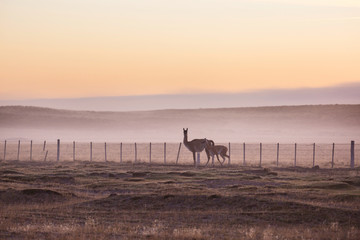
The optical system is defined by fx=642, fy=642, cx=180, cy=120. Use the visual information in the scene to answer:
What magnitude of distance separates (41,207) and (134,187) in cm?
844

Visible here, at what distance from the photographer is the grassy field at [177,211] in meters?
17.1

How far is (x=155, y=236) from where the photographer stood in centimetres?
1617

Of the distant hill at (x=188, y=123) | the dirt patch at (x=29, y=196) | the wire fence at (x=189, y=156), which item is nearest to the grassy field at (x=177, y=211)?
the dirt patch at (x=29, y=196)

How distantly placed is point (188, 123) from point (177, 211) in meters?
152

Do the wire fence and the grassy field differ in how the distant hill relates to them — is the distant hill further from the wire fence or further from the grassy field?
the grassy field

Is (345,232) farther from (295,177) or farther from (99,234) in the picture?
(295,177)

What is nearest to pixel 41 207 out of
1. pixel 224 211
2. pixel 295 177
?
pixel 224 211

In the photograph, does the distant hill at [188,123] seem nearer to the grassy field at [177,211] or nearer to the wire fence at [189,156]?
the wire fence at [189,156]

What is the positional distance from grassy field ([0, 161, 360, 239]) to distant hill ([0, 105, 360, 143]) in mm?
100347

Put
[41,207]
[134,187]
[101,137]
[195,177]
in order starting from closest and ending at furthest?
A: [41,207]
[134,187]
[195,177]
[101,137]

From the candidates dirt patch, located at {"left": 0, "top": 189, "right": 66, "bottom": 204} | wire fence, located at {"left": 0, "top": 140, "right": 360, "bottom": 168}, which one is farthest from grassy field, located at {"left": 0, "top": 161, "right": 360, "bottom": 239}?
wire fence, located at {"left": 0, "top": 140, "right": 360, "bottom": 168}

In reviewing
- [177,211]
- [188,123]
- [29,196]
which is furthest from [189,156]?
[188,123]

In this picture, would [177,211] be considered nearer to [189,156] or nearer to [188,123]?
[189,156]

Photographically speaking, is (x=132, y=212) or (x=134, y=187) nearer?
(x=132, y=212)
